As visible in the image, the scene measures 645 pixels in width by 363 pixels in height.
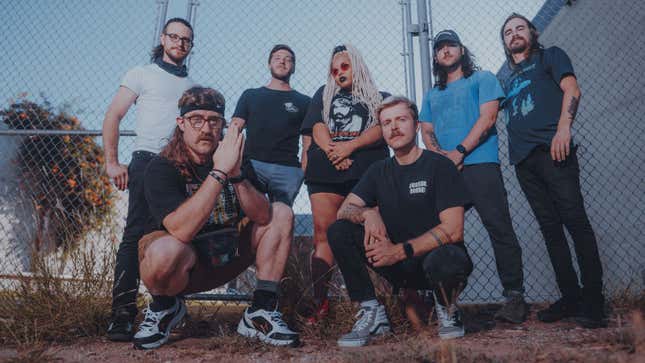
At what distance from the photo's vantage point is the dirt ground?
164 cm

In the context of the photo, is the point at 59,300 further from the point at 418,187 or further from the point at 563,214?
the point at 563,214

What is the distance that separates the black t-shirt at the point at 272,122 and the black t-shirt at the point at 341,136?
22 cm

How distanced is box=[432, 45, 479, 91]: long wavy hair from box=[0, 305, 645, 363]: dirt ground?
1722 millimetres

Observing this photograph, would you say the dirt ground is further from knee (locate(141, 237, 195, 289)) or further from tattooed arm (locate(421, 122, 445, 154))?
tattooed arm (locate(421, 122, 445, 154))

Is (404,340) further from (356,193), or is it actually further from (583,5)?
(583,5)

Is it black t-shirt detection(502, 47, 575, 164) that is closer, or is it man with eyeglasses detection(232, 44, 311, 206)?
black t-shirt detection(502, 47, 575, 164)

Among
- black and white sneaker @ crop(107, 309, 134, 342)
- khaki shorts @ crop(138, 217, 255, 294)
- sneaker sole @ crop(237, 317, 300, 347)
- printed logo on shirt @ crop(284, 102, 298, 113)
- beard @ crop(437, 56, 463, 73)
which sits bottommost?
black and white sneaker @ crop(107, 309, 134, 342)

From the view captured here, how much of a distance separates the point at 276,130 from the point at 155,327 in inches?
63.3

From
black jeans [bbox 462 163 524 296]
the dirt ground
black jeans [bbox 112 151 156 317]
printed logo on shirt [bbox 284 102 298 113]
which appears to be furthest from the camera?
printed logo on shirt [bbox 284 102 298 113]

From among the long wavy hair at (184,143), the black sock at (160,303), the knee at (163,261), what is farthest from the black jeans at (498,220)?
the black sock at (160,303)

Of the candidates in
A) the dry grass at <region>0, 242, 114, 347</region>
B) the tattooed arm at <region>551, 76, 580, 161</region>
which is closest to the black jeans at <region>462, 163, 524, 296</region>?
the tattooed arm at <region>551, 76, 580, 161</region>

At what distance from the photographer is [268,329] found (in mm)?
2191

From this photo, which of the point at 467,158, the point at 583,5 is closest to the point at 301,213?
the point at 467,158

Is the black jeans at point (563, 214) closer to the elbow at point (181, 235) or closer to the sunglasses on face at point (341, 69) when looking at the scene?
the sunglasses on face at point (341, 69)
